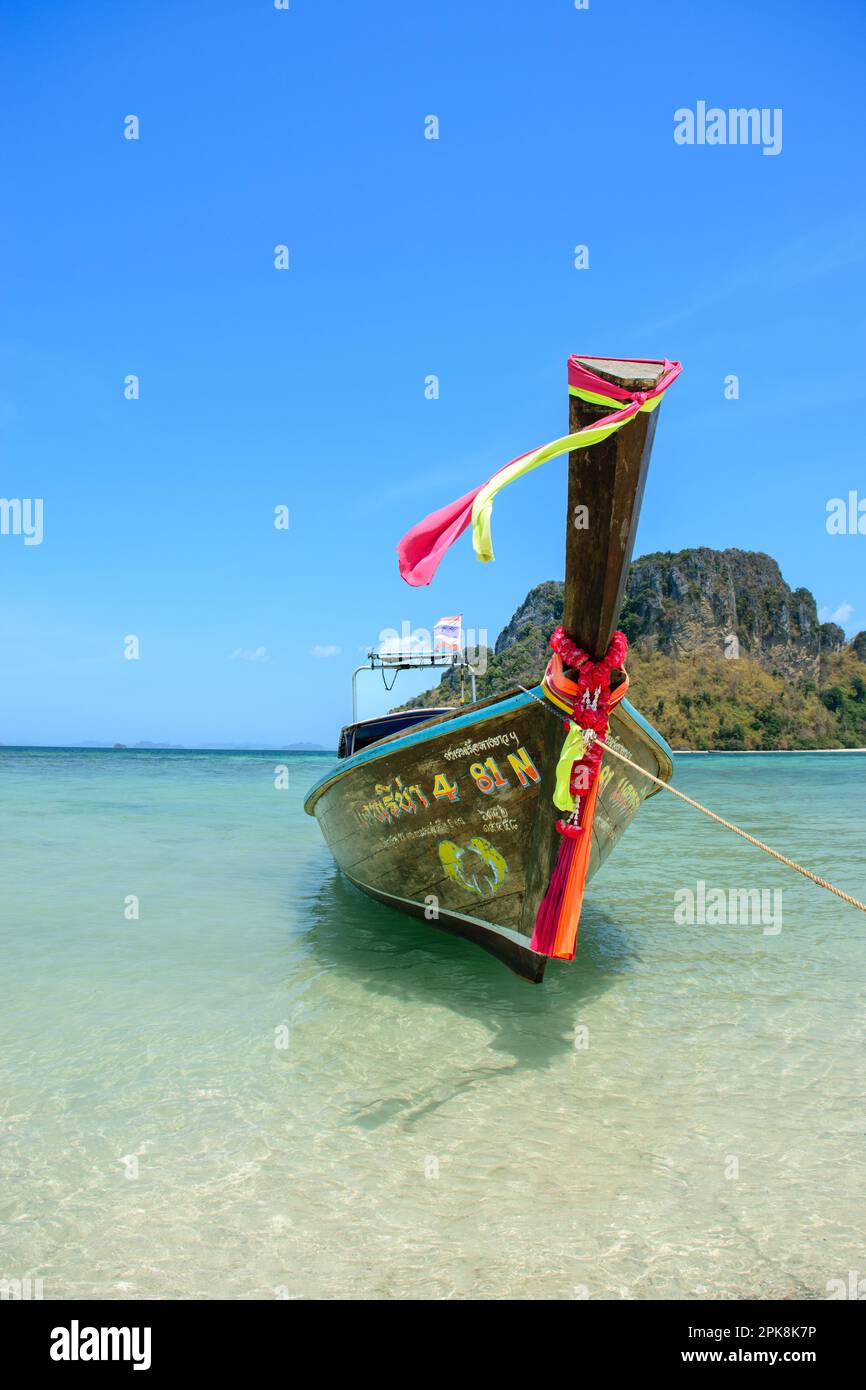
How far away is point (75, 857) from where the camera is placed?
1273 cm

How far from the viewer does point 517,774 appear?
5.51 meters

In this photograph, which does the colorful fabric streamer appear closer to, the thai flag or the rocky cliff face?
the thai flag

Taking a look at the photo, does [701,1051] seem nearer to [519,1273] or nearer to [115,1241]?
[519,1273]

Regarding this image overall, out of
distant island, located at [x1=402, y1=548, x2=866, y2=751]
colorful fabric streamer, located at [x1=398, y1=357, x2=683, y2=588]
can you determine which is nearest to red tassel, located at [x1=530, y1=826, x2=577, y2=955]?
colorful fabric streamer, located at [x1=398, y1=357, x2=683, y2=588]

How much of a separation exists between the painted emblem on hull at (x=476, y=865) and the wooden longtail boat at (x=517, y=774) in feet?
0.03

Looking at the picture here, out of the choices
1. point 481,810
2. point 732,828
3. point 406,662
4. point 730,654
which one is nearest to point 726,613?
point 730,654

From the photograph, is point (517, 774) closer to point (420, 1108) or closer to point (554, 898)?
point (554, 898)

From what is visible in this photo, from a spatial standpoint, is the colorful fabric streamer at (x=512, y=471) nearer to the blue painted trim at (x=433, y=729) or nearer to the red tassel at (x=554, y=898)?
the blue painted trim at (x=433, y=729)

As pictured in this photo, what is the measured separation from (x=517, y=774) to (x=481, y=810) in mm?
451

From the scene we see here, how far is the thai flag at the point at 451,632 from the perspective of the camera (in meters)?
9.31

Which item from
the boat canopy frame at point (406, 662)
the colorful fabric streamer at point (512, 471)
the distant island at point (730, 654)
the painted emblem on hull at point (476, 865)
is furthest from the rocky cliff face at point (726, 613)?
the colorful fabric streamer at point (512, 471)

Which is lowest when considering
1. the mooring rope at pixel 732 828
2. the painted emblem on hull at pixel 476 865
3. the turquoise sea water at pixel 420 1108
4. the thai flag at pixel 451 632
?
the turquoise sea water at pixel 420 1108

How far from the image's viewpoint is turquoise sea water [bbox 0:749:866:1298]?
2.99 m

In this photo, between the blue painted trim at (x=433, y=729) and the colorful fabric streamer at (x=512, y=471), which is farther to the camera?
the blue painted trim at (x=433, y=729)
